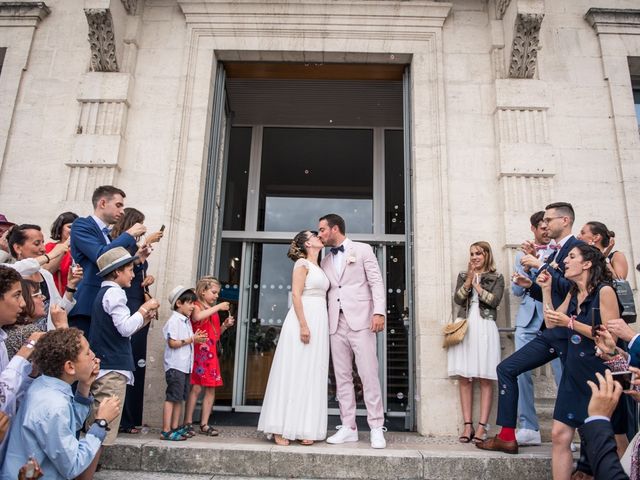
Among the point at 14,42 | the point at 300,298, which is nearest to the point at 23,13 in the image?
the point at 14,42

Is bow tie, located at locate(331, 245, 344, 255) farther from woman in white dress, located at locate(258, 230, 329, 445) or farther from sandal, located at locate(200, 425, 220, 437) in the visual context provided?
sandal, located at locate(200, 425, 220, 437)

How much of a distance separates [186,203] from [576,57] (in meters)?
5.21

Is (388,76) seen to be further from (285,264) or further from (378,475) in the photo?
(378,475)

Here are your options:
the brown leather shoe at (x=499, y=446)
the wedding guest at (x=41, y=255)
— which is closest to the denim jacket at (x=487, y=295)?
the brown leather shoe at (x=499, y=446)

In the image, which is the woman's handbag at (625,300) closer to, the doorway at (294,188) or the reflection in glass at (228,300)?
the doorway at (294,188)

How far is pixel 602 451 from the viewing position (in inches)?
84.6

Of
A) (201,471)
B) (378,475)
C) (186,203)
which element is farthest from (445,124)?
(201,471)

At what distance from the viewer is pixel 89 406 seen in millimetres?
2928

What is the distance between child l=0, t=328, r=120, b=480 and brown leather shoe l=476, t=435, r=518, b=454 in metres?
3.07

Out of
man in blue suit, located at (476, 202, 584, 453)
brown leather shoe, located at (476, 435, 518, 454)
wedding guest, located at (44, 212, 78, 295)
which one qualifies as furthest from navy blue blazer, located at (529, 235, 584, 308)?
wedding guest, located at (44, 212, 78, 295)

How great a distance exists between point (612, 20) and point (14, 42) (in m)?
7.77

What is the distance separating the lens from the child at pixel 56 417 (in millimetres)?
2432

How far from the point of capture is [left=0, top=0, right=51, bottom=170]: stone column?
6156 millimetres

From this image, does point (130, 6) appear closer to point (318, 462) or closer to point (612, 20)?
point (318, 462)
